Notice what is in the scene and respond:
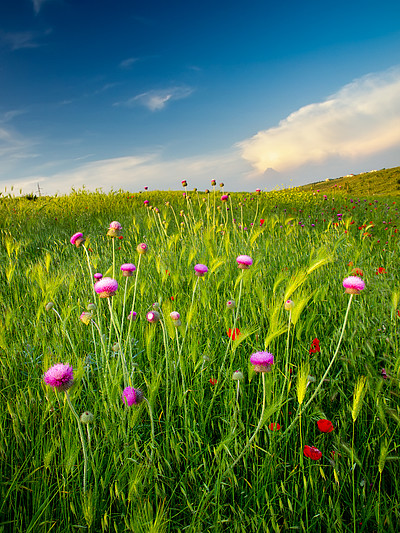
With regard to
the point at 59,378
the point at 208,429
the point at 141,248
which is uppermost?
the point at 141,248

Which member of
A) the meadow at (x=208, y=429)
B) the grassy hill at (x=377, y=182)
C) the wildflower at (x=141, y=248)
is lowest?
the meadow at (x=208, y=429)

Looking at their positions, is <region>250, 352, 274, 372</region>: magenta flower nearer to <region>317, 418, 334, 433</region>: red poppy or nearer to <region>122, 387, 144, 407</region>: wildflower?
<region>317, 418, 334, 433</region>: red poppy

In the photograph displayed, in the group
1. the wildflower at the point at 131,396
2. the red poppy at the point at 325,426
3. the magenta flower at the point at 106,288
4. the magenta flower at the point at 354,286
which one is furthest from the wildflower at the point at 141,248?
the red poppy at the point at 325,426

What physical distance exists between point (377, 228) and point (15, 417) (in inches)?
233

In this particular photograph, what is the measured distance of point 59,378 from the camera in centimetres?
92

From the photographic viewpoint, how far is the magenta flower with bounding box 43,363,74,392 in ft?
2.98

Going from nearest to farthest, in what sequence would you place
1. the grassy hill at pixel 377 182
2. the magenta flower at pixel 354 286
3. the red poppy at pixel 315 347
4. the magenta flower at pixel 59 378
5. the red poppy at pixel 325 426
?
1. the magenta flower at pixel 59 378
2. the red poppy at pixel 325 426
3. the magenta flower at pixel 354 286
4. the red poppy at pixel 315 347
5. the grassy hill at pixel 377 182

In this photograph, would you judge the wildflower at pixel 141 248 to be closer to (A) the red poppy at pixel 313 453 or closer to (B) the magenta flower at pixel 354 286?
(B) the magenta flower at pixel 354 286

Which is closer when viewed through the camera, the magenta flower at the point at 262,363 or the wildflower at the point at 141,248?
the magenta flower at the point at 262,363

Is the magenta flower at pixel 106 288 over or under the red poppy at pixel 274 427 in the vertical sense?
over

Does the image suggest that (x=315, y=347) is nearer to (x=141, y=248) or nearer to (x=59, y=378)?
(x=141, y=248)

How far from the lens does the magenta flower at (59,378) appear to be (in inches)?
35.7

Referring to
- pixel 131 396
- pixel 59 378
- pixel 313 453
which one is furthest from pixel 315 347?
pixel 59 378

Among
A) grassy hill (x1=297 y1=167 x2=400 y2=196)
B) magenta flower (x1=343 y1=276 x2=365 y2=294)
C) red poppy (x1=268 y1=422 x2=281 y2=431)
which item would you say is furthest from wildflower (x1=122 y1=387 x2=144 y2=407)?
grassy hill (x1=297 y1=167 x2=400 y2=196)
